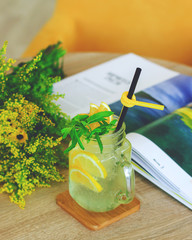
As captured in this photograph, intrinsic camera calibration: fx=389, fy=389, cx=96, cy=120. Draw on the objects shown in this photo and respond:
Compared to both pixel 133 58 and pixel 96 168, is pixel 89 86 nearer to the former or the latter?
pixel 133 58

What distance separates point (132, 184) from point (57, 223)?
0.16 metres

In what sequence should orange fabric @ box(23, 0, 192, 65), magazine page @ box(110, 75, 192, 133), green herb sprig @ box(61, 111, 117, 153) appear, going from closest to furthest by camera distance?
green herb sprig @ box(61, 111, 117, 153)
magazine page @ box(110, 75, 192, 133)
orange fabric @ box(23, 0, 192, 65)

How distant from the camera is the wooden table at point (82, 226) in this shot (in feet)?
2.27

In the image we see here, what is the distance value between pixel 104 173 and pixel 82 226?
0.39ft

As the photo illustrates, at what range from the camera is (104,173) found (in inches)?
26.2

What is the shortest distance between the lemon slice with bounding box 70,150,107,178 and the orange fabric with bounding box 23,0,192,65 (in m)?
1.02

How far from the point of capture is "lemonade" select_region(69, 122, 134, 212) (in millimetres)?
655

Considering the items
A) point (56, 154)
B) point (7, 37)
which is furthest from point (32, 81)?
point (7, 37)

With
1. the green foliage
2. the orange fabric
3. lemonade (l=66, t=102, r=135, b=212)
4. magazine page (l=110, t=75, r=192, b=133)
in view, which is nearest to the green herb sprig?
lemonade (l=66, t=102, r=135, b=212)

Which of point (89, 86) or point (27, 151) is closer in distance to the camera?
point (27, 151)

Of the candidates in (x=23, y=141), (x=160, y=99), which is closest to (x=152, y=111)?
(x=160, y=99)

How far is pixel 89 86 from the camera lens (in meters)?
1.13

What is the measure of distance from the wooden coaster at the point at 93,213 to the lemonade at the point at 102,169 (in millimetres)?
14

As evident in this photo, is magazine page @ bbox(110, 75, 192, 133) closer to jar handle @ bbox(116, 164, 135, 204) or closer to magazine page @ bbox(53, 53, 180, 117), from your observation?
magazine page @ bbox(53, 53, 180, 117)
